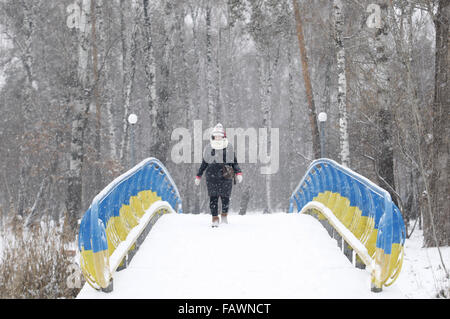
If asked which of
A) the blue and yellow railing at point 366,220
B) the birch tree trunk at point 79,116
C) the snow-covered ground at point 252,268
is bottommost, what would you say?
the snow-covered ground at point 252,268

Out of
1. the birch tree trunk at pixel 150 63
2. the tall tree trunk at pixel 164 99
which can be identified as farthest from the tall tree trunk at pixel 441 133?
the birch tree trunk at pixel 150 63

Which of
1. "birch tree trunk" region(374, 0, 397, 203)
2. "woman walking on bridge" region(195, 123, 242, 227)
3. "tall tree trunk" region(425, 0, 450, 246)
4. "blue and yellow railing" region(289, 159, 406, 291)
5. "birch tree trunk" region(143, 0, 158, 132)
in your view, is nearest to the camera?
"blue and yellow railing" region(289, 159, 406, 291)

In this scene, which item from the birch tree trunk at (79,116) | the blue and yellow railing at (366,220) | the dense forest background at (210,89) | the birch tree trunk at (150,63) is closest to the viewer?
the blue and yellow railing at (366,220)

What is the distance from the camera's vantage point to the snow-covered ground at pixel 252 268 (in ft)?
16.5

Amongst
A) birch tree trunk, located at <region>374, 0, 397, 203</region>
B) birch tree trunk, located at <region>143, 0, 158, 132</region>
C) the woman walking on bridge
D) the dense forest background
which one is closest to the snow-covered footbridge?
the woman walking on bridge

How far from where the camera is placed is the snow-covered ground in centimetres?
502

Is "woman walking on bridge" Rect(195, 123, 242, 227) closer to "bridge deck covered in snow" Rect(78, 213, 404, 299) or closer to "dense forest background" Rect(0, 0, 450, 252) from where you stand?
"bridge deck covered in snow" Rect(78, 213, 404, 299)

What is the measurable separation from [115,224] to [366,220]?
3098 mm

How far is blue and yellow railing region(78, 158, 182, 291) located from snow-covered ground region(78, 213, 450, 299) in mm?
238

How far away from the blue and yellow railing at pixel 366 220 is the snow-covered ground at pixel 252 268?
282mm
